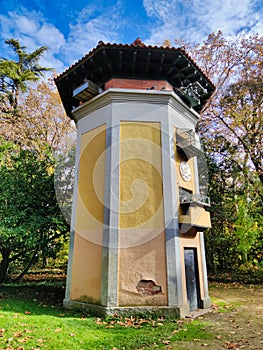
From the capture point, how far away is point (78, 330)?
222 inches

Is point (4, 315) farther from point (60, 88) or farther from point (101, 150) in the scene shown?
point (60, 88)

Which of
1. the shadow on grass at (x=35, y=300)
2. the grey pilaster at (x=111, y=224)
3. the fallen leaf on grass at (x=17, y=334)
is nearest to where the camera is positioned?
the fallen leaf on grass at (x=17, y=334)

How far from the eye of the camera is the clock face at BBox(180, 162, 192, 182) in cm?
880

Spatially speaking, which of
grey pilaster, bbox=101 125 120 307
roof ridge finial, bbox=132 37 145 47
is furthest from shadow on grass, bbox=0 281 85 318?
roof ridge finial, bbox=132 37 145 47

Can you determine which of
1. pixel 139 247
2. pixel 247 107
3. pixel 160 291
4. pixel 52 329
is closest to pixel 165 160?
pixel 139 247

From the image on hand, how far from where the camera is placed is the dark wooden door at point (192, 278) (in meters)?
7.83

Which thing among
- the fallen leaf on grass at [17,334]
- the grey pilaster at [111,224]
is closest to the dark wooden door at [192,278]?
the grey pilaster at [111,224]

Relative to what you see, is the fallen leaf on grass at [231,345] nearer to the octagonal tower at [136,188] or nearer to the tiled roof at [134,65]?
the octagonal tower at [136,188]

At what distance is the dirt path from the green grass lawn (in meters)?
0.30

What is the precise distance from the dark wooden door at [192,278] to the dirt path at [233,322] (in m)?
0.57

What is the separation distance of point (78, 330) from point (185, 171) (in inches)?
233

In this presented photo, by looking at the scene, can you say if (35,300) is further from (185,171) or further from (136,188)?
(185,171)

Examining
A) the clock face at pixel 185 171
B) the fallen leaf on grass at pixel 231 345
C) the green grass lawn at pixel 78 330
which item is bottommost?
the fallen leaf on grass at pixel 231 345

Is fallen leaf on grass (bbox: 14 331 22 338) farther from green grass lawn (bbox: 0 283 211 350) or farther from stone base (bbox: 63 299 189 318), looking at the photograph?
stone base (bbox: 63 299 189 318)
